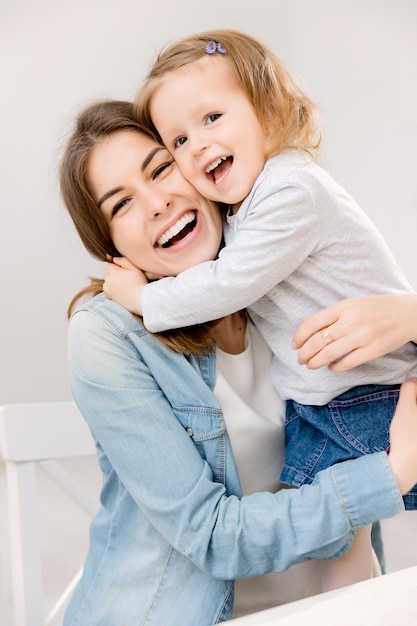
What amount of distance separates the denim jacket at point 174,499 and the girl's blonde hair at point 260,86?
1.40ft

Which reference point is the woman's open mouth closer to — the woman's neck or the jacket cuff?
the woman's neck

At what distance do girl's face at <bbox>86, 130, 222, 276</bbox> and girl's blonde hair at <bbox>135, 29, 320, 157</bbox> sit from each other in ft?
0.38

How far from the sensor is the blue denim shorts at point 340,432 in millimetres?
1247

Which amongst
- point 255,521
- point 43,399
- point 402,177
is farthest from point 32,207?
point 255,521

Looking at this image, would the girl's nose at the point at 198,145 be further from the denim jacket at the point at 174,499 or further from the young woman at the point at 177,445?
the denim jacket at the point at 174,499

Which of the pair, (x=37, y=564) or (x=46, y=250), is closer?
(x=37, y=564)

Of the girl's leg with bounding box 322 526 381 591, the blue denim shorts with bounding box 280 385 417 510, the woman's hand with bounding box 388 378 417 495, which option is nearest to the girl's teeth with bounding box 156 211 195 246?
the blue denim shorts with bounding box 280 385 417 510

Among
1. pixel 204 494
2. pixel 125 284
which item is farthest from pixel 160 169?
pixel 204 494

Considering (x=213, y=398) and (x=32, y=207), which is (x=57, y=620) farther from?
(x=32, y=207)

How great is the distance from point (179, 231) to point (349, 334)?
388 mm

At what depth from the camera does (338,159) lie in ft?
9.95

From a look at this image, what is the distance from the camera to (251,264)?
115 centimetres

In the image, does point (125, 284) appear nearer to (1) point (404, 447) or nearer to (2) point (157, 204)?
(2) point (157, 204)

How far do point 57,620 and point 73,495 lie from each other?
0.27 m
